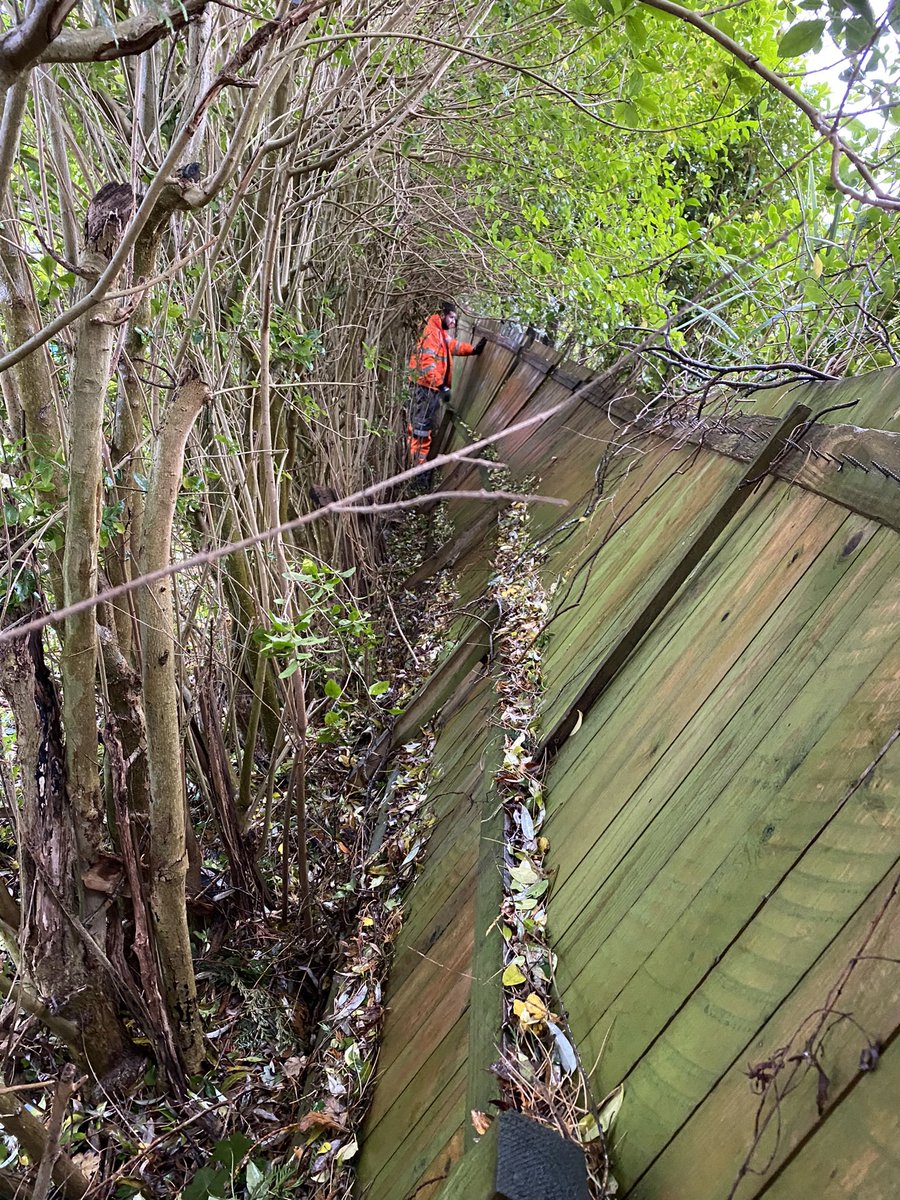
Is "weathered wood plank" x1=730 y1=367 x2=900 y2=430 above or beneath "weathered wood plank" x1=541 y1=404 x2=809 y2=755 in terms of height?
above

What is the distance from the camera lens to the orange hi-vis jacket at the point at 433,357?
9305 mm

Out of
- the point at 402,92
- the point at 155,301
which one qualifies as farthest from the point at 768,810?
the point at 402,92

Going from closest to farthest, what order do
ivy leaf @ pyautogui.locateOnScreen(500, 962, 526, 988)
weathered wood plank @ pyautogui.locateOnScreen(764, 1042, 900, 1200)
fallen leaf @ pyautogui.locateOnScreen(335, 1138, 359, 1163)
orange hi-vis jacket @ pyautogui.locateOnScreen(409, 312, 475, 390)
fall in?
weathered wood plank @ pyautogui.locateOnScreen(764, 1042, 900, 1200) → ivy leaf @ pyautogui.locateOnScreen(500, 962, 526, 988) → fallen leaf @ pyautogui.locateOnScreen(335, 1138, 359, 1163) → orange hi-vis jacket @ pyautogui.locateOnScreen(409, 312, 475, 390)

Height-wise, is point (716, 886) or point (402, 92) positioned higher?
point (402, 92)

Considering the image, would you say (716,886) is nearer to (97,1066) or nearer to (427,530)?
(97,1066)

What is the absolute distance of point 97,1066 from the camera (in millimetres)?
2322

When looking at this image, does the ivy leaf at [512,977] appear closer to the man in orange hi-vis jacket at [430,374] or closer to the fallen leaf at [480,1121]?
the fallen leaf at [480,1121]

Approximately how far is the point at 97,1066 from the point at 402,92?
164 inches

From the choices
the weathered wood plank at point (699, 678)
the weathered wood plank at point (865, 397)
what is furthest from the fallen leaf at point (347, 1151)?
the weathered wood plank at point (865, 397)

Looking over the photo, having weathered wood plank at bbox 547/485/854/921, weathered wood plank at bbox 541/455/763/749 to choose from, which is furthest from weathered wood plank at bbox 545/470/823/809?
weathered wood plank at bbox 541/455/763/749

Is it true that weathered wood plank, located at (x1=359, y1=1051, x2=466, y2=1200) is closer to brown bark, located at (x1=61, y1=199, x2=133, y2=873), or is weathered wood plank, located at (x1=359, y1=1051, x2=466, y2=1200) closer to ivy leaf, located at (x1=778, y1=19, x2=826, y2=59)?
brown bark, located at (x1=61, y1=199, x2=133, y2=873)

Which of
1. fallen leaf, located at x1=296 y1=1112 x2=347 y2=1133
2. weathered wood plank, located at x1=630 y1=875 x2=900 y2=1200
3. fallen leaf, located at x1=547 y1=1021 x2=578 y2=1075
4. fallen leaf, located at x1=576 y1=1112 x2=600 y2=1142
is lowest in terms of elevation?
fallen leaf, located at x1=296 y1=1112 x2=347 y2=1133

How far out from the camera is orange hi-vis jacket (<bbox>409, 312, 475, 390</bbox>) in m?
9.30

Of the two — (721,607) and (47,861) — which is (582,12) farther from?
(47,861)
